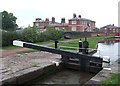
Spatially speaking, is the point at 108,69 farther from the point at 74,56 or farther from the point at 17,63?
the point at 17,63

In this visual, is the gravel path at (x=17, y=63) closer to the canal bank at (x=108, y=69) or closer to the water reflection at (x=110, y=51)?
the canal bank at (x=108, y=69)

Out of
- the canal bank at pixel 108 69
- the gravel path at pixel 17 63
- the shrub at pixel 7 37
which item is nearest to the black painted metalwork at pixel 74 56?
the canal bank at pixel 108 69

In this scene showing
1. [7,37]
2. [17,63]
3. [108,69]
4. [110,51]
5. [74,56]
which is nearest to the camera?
[108,69]

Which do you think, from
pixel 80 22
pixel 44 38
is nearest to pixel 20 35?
pixel 44 38

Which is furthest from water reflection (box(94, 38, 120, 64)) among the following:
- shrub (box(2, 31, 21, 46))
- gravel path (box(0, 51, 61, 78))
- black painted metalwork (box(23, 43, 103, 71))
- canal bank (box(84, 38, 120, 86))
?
shrub (box(2, 31, 21, 46))

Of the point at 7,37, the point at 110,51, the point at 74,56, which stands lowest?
the point at 110,51

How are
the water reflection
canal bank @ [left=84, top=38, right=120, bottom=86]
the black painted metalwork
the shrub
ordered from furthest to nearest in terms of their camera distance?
the shrub
the water reflection
the black painted metalwork
canal bank @ [left=84, top=38, right=120, bottom=86]

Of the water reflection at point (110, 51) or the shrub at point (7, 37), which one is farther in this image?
the shrub at point (7, 37)

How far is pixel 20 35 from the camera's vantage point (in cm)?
1930

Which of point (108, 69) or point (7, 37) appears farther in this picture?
point (7, 37)

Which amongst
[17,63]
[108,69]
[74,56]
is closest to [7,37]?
[17,63]

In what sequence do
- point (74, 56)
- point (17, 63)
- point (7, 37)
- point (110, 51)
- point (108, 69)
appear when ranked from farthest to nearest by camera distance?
point (7, 37) < point (110, 51) < point (17, 63) < point (74, 56) < point (108, 69)

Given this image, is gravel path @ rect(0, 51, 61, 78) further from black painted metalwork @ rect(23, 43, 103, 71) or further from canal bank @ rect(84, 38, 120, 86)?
canal bank @ rect(84, 38, 120, 86)

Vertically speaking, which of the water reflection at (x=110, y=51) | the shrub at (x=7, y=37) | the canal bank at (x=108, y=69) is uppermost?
the shrub at (x=7, y=37)
